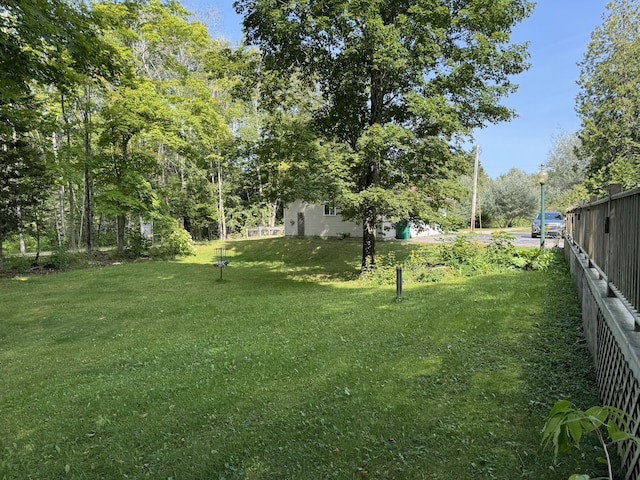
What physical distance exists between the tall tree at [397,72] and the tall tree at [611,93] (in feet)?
42.2

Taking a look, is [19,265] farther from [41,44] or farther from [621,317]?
[621,317]

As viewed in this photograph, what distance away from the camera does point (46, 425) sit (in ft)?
11.8

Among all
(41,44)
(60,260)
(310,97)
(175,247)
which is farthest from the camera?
(175,247)

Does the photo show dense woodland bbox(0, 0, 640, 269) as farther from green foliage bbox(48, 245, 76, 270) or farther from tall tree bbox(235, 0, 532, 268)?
green foliage bbox(48, 245, 76, 270)

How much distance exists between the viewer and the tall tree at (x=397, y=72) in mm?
9523

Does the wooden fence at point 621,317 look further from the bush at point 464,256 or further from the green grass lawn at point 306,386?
the bush at point 464,256

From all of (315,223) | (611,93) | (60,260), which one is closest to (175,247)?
(60,260)

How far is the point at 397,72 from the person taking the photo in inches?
397

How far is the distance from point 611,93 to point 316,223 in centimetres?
1766

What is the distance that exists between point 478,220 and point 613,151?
52.1ft

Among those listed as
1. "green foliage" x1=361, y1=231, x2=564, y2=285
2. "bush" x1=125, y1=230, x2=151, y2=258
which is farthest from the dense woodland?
"bush" x1=125, y1=230, x2=151, y2=258

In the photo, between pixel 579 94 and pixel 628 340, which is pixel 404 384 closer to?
pixel 628 340

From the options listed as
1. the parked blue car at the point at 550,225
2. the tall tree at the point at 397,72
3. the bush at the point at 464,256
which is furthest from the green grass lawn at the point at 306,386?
the parked blue car at the point at 550,225

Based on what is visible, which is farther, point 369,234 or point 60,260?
point 60,260
